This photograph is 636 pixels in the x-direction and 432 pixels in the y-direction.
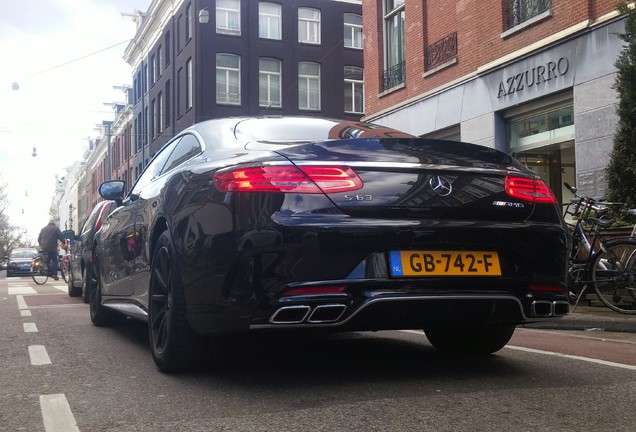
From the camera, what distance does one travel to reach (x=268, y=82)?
118 ft

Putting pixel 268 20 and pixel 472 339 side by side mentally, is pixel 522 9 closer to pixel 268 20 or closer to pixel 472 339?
pixel 472 339

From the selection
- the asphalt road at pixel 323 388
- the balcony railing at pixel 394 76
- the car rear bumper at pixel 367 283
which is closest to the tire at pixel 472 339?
the asphalt road at pixel 323 388

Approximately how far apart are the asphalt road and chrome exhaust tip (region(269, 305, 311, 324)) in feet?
1.29

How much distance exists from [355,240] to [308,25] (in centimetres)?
3520

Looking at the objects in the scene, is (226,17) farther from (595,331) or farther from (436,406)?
(436,406)

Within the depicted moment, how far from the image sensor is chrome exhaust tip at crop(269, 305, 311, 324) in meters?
3.29

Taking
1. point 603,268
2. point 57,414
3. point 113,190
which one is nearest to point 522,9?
point 603,268

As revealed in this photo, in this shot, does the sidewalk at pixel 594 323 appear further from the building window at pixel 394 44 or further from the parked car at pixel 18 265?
the parked car at pixel 18 265

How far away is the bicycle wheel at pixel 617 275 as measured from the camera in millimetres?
7426

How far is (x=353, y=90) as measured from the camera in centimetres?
3781

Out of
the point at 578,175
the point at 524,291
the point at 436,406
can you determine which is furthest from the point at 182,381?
the point at 578,175

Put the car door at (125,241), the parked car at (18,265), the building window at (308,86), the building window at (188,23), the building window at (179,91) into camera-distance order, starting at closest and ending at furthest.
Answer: the car door at (125,241)
the parked car at (18,265)
the building window at (188,23)
the building window at (308,86)
the building window at (179,91)

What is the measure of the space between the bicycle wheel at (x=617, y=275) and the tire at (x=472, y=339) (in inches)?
136

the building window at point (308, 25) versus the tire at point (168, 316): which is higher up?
the building window at point (308, 25)
